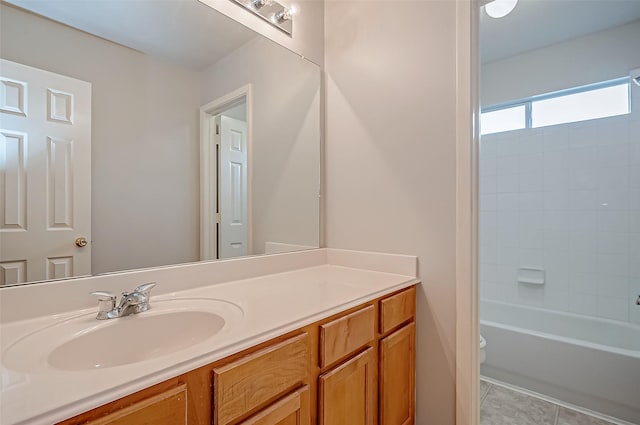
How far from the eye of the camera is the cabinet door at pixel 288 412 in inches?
28.3

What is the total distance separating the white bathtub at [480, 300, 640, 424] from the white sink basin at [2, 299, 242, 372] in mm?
2062

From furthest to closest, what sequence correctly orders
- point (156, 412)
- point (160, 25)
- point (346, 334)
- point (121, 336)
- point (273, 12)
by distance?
1. point (273, 12)
2. point (160, 25)
3. point (346, 334)
4. point (121, 336)
5. point (156, 412)

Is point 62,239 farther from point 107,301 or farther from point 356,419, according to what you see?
point 356,419

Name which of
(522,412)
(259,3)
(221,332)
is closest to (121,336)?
(221,332)

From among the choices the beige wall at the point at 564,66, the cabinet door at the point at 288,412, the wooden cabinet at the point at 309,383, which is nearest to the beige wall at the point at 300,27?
the wooden cabinet at the point at 309,383

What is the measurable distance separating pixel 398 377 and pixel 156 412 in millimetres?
993

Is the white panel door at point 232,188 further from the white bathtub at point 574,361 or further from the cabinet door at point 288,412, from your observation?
the white bathtub at point 574,361

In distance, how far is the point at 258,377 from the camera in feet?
2.34

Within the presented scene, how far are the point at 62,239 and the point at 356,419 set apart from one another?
112 centimetres

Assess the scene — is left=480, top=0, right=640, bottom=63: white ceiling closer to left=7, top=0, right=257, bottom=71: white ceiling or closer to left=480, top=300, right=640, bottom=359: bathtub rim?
left=7, top=0, right=257, bottom=71: white ceiling

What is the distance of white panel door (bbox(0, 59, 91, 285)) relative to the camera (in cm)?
80

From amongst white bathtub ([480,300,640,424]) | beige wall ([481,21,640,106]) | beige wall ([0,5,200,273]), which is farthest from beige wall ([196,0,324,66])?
white bathtub ([480,300,640,424])

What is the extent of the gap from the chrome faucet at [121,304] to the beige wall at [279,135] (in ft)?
1.88

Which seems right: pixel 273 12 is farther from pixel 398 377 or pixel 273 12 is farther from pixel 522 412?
pixel 522 412
